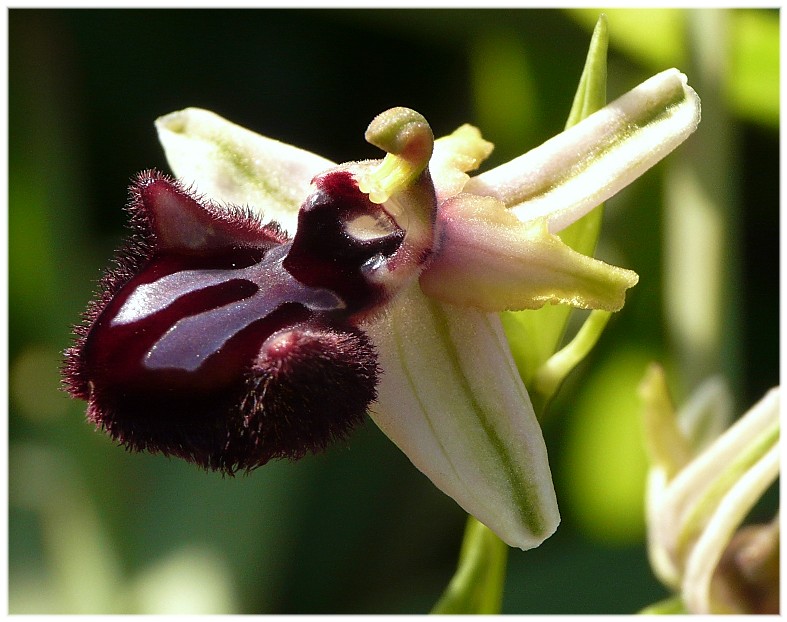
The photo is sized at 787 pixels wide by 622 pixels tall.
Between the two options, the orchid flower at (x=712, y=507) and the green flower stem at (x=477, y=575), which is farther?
the orchid flower at (x=712, y=507)

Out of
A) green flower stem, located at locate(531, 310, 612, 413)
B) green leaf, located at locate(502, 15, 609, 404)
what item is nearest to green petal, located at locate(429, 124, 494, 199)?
green leaf, located at locate(502, 15, 609, 404)

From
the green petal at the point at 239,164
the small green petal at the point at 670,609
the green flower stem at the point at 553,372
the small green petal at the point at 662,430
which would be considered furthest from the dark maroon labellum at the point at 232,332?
the small green petal at the point at 670,609

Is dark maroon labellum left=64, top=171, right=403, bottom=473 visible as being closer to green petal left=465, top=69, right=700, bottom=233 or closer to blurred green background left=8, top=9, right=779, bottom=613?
green petal left=465, top=69, right=700, bottom=233

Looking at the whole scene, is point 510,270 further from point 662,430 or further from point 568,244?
point 662,430

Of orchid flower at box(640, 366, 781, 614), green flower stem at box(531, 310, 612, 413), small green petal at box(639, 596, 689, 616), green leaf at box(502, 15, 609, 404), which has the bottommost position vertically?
small green petal at box(639, 596, 689, 616)

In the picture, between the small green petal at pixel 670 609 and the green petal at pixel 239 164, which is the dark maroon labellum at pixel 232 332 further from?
the small green petal at pixel 670 609

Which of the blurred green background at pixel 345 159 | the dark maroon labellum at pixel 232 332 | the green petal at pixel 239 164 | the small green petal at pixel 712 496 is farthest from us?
the blurred green background at pixel 345 159

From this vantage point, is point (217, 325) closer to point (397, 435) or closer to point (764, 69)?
point (397, 435)
